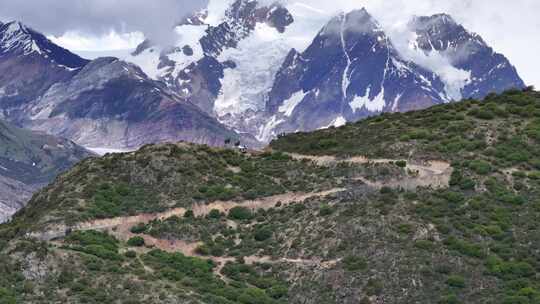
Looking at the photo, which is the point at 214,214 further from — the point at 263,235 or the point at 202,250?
the point at 202,250

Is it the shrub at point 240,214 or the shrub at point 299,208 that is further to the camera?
the shrub at point 240,214

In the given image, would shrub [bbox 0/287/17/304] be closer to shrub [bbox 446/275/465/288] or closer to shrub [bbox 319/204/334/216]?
shrub [bbox 319/204/334/216]

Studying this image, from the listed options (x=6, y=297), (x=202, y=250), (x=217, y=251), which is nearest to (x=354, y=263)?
(x=217, y=251)

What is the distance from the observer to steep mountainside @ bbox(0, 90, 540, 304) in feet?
365

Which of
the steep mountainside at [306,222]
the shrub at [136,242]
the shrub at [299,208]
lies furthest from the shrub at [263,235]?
the shrub at [136,242]

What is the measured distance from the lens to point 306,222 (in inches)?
5143

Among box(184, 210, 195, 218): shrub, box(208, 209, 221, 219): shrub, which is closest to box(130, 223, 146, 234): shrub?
box(184, 210, 195, 218): shrub

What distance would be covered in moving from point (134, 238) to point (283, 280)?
801 inches

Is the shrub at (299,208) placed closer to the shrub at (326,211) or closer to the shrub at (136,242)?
the shrub at (326,211)

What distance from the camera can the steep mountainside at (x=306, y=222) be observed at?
11131 cm

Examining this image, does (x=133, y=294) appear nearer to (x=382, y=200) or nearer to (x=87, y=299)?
(x=87, y=299)

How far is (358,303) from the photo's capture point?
111312mm

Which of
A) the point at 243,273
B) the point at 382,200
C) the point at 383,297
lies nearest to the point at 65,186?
the point at 243,273

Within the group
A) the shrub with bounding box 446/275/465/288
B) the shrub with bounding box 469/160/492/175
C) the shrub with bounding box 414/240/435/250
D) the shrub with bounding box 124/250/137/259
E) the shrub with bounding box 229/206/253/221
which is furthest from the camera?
the shrub with bounding box 229/206/253/221
